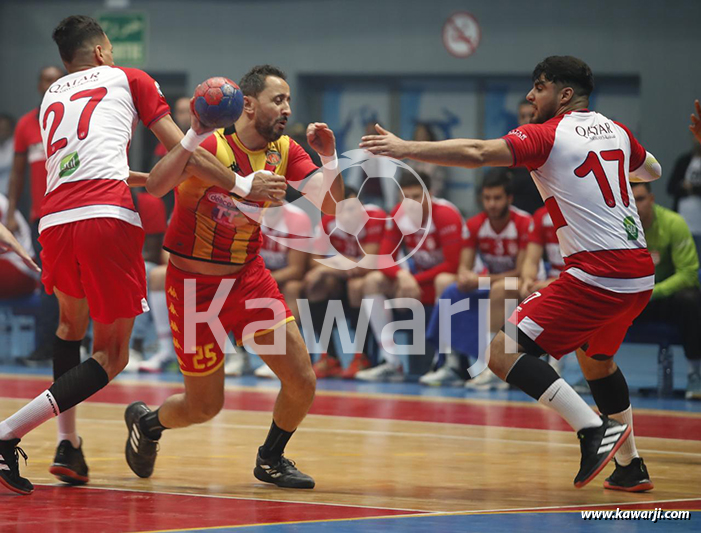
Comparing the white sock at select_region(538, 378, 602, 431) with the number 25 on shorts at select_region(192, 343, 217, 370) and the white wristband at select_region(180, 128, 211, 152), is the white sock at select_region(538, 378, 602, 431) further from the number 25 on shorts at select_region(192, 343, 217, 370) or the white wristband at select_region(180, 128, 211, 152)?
the white wristband at select_region(180, 128, 211, 152)

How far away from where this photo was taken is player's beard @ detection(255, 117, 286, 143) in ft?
20.3

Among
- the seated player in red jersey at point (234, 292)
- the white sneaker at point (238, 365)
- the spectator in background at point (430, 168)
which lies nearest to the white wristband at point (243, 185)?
the seated player in red jersey at point (234, 292)

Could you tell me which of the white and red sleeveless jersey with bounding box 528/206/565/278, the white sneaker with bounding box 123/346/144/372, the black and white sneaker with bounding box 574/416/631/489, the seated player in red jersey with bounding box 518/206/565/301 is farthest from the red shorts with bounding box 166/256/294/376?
the white sneaker with bounding box 123/346/144/372

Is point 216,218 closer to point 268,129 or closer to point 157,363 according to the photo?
point 268,129

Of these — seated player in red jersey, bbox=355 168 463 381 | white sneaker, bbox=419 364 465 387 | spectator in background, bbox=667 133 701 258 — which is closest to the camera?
white sneaker, bbox=419 364 465 387

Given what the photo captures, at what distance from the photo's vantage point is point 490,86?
17375mm

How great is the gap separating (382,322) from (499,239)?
1.46 m

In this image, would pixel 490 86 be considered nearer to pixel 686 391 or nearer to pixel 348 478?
pixel 686 391

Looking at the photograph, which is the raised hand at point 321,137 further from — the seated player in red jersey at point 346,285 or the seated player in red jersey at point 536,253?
the seated player in red jersey at point 346,285

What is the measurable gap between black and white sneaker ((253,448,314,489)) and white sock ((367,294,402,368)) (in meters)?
5.46

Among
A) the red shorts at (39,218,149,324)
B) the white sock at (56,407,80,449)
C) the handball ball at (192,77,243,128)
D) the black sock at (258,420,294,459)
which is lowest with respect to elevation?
the black sock at (258,420,294,459)

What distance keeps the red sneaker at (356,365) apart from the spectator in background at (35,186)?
10.5ft

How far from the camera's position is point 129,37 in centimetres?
1552

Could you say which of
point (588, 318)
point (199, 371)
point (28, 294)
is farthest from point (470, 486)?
point (28, 294)
